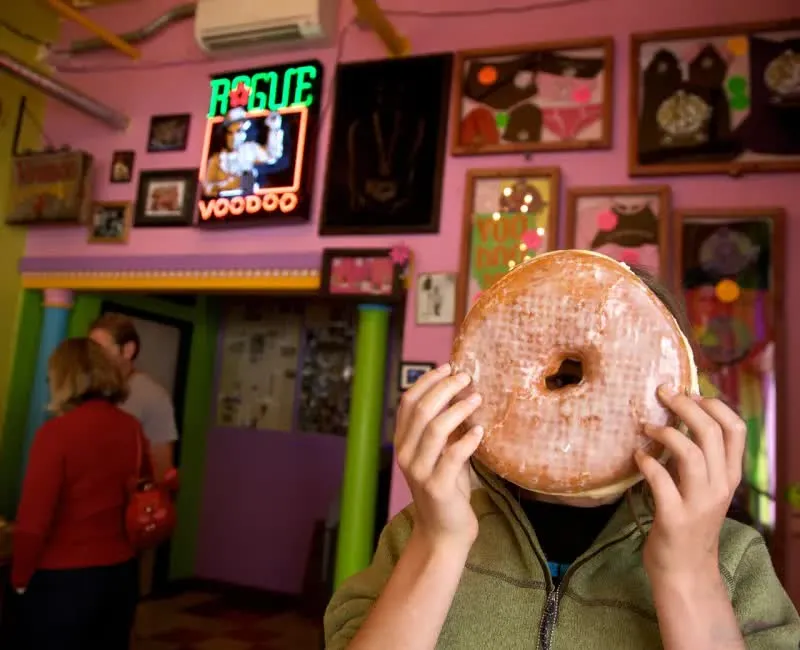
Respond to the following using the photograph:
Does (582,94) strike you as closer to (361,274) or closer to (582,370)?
(361,274)

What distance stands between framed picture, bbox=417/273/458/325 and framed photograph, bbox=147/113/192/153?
1479mm

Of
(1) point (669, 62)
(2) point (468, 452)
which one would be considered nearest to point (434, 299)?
(1) point (669, 62)

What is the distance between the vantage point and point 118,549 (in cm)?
212

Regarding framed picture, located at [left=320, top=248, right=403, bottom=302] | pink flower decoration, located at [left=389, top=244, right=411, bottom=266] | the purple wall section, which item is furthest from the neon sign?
the purple wall section

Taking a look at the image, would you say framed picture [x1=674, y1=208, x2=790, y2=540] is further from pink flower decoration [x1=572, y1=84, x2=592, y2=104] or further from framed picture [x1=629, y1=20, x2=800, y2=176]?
pink flower decoration [x1=572, y1=84, x2=592, y2=104]

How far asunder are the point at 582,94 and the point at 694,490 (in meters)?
2.11

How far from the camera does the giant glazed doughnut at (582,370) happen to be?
2.74 ft

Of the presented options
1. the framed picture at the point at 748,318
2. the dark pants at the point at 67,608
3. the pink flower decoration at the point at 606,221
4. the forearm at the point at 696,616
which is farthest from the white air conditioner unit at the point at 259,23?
the forearm at the point at 696,616

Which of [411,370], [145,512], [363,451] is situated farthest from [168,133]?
[145,512]

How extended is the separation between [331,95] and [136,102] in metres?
1.17

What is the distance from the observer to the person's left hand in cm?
74

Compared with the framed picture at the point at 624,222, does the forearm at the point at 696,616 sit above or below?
below

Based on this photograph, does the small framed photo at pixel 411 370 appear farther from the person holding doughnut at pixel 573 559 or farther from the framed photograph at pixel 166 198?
the person holding doughnut at pixel 573 559

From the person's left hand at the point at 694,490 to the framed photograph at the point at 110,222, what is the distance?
3108 mm
